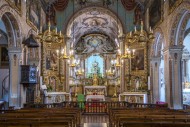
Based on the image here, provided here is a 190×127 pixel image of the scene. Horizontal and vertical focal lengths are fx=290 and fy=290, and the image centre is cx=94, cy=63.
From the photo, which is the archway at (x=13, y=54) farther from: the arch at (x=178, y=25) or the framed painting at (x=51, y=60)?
the arch at (x=178, y=25)

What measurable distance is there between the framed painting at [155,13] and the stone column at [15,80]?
885 cm

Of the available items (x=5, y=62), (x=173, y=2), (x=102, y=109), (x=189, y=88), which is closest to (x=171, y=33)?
(x=173, y=2)

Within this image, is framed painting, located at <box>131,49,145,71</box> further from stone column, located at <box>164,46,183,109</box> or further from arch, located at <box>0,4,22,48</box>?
arch, located at <box>0,4,22,48</box>

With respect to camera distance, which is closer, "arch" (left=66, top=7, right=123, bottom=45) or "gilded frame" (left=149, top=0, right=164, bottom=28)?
"gilded frame" (left=149, top=0, right=164, bottom=28)

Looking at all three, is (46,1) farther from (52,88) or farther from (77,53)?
(77,53)

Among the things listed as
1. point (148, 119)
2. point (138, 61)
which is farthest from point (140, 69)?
point (148, 119)

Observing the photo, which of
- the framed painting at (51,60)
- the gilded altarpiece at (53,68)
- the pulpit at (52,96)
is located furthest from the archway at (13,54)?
the framed painting at (51,60)

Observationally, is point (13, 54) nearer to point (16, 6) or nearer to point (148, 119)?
point (16, 6)

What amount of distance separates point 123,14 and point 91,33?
34.1ft

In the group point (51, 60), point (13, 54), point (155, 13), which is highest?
point (155, 13)

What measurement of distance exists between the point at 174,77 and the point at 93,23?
14582 millimetres

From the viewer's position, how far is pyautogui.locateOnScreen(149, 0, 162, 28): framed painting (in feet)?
58.9

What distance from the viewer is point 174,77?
50.1 feet

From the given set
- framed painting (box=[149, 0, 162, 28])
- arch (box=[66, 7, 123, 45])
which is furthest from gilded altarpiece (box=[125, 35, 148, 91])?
arch (box=[66, 7, 123, 45])
